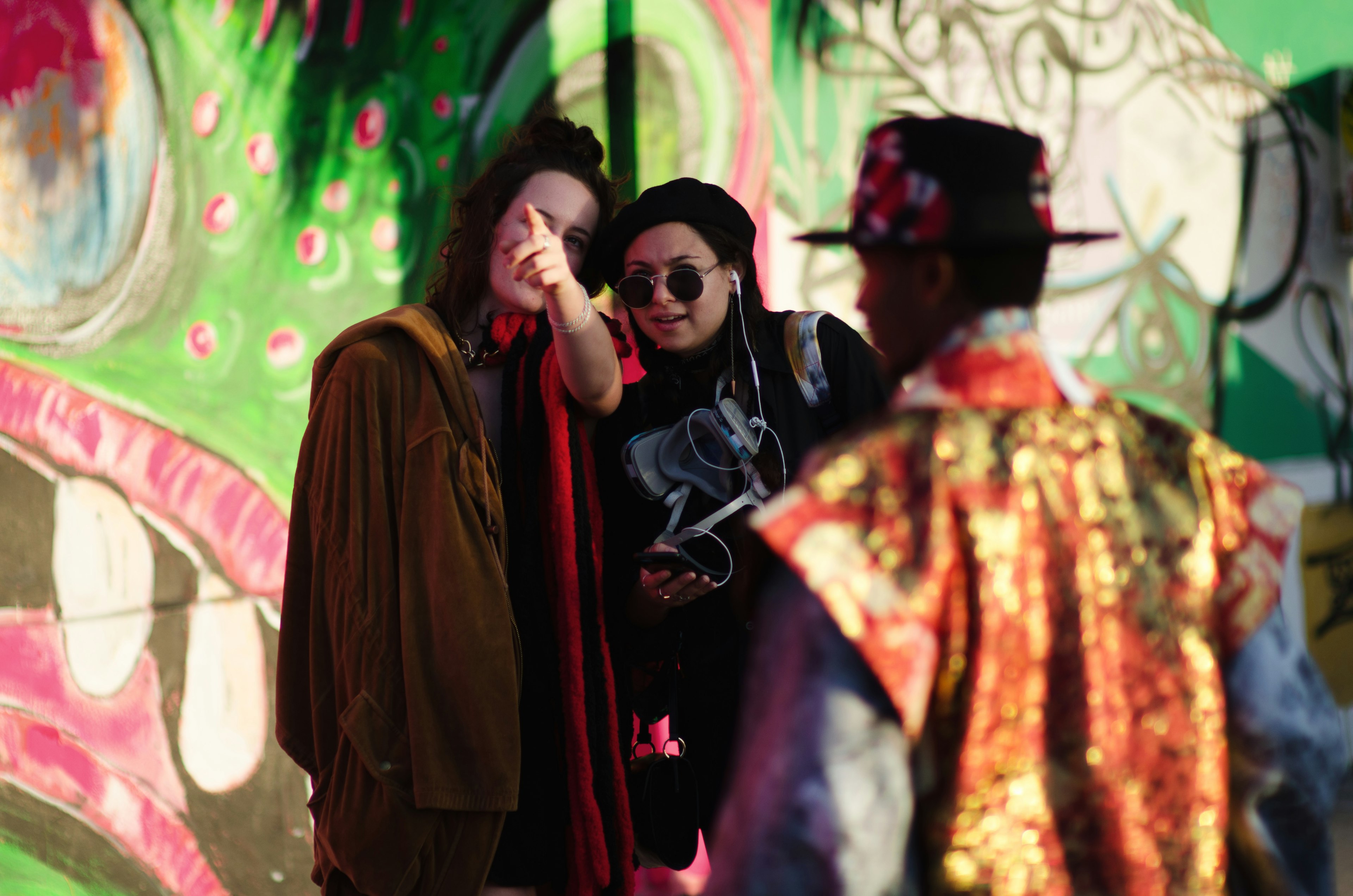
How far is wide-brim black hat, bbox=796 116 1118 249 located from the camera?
1119 mm

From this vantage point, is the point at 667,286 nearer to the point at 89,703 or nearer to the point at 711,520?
the point at 711,520

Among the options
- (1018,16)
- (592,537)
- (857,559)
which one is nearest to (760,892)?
(857,559)

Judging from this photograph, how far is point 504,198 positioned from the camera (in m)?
2.27

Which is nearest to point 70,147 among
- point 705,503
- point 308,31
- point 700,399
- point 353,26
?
point 308,31

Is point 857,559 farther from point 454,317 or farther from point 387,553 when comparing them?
point 454,317

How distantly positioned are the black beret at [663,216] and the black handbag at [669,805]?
33.9 inches

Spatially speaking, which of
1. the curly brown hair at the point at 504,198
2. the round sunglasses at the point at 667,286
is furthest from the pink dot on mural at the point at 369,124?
the round sunglasses at the point at 667,286

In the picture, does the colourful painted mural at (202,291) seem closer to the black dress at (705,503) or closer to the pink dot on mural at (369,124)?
the pink dot on mural at (369,124)

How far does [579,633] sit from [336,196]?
2046 mm

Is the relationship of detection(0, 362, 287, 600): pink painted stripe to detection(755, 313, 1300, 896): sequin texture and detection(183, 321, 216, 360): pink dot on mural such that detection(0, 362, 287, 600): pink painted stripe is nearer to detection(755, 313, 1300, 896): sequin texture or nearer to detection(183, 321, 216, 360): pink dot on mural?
detection(183, 321, 216, 360): pink dot on mural

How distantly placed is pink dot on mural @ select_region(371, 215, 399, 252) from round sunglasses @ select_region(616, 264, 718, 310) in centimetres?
156

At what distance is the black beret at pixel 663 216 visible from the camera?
7.23 feet

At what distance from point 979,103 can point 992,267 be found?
11.6 ft

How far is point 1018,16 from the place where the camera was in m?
4.43
